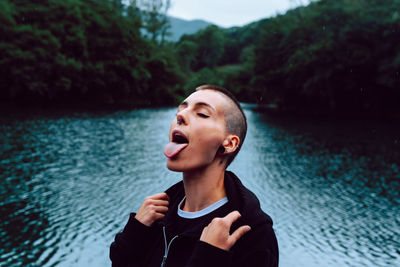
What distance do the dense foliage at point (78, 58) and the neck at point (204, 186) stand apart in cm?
3572

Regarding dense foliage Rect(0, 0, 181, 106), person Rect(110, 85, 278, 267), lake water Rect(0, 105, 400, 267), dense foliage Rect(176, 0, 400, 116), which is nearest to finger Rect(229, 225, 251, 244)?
person Rect(110, 85, 278, 267)

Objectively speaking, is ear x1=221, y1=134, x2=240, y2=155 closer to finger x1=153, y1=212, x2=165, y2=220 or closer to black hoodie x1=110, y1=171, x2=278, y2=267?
black hoodie x1=110, y1=171, x2=278, y2=267

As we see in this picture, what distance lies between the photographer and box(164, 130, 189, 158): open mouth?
4.49 feet

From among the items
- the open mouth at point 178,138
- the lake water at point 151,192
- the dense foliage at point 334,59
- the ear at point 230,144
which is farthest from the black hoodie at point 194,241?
the dense foliage at point 334,59

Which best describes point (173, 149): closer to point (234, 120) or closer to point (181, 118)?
point (181, 118)

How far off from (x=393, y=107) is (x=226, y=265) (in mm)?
41725

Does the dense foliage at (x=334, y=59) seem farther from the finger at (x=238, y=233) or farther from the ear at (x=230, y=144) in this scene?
the finger at (x=238, y=233)

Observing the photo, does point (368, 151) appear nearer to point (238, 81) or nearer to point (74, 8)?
point (74, 8)

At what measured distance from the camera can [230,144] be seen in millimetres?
1458

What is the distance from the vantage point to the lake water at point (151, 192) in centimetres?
703

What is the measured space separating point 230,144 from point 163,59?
55920mm

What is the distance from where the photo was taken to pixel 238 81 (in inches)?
2645

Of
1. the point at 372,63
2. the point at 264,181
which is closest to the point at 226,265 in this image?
the point at 264,181

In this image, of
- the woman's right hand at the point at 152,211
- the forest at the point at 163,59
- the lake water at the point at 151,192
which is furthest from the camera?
the forest at the point at 163,59
